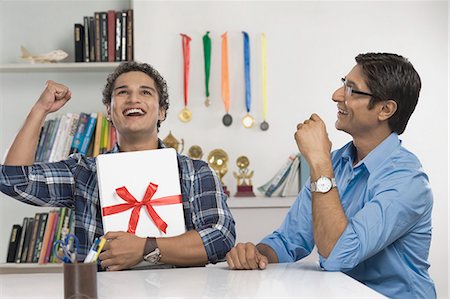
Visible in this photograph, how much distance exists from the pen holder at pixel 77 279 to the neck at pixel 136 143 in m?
0.97

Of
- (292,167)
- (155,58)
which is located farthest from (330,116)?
(155,58)

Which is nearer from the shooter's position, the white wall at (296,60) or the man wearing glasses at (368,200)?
the man wearing glasses at (368,200)

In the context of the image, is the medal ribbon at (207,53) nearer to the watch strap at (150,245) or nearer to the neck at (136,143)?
the neck at (136,143)

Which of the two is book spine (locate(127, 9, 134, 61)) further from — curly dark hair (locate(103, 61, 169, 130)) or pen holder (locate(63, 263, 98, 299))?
pen holder (locate(63, 263, 98, 299))

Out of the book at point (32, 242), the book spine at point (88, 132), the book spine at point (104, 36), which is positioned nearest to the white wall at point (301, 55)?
the book spine at point (104, 36)

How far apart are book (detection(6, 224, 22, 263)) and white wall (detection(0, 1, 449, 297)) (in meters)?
0.17

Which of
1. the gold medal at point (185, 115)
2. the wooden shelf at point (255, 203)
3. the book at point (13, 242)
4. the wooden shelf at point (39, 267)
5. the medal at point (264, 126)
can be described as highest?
A: the gold medal at point (185, 115)

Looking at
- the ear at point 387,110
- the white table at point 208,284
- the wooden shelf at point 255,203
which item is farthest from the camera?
the wooden shelf at point 255,203

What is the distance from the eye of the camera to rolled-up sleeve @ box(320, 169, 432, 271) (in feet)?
6.57

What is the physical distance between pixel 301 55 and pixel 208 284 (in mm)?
2464

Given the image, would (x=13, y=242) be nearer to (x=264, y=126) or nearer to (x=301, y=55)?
(x=264, y=126)

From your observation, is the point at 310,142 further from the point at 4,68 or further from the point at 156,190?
the point at 4,68

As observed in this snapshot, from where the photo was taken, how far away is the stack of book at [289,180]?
156 inches

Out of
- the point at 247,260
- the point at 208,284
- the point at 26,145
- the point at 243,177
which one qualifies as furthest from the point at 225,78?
the point at 208,284
